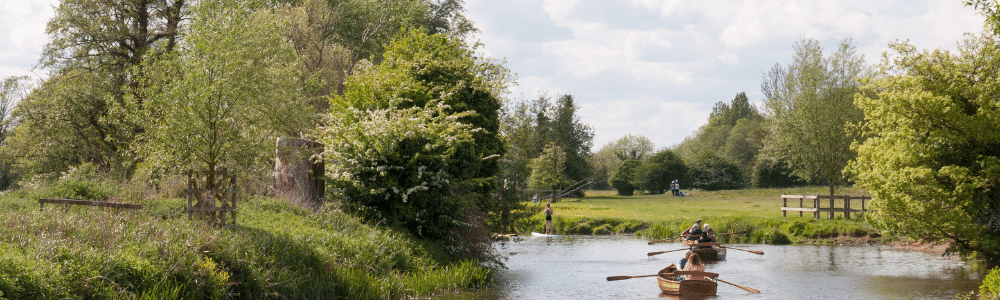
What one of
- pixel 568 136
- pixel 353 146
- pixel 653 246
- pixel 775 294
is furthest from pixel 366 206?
pixel 568 136

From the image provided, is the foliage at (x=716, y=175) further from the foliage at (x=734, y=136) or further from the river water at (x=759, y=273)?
the river water at (x=759, y=273)

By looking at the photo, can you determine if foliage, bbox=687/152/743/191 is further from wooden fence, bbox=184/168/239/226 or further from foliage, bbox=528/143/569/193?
wooden fence, bbox=184/168/239/226

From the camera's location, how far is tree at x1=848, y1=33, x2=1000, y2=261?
61.2 feet

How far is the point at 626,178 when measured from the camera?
68688 mm

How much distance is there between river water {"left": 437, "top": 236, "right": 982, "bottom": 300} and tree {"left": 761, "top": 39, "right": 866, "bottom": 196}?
11.9 metres

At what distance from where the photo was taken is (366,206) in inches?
706

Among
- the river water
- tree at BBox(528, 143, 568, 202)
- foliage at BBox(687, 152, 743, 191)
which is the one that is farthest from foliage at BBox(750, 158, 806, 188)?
the river water

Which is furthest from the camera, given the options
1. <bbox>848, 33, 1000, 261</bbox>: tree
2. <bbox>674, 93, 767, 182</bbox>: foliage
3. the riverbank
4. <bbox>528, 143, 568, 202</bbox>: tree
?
<bbox>674, 93, 767, 182</bbox>: foliage

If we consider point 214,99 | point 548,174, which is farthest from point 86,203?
point 548,174

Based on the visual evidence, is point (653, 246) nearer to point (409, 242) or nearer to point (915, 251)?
point (915, 251)

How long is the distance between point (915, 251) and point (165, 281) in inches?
1006

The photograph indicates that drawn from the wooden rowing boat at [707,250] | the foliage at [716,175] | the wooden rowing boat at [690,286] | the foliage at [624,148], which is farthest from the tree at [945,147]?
the foliage at [624,148]

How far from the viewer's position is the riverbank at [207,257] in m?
9.85

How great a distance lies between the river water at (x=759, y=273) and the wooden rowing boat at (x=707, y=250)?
29 cm
